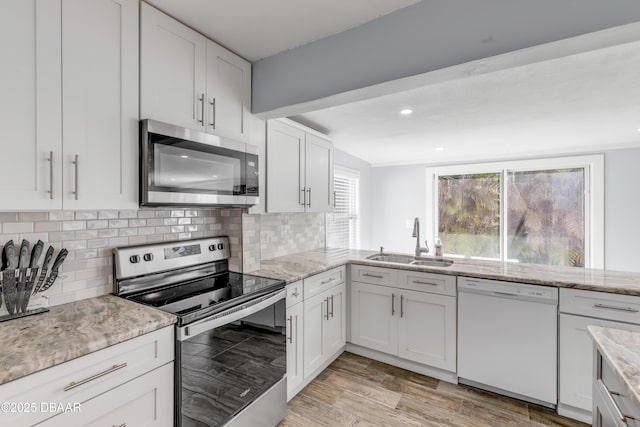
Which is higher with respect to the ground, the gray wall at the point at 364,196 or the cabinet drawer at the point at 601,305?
→ the gray wall at the point at 364,196

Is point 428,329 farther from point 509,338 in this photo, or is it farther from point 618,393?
point 618,393

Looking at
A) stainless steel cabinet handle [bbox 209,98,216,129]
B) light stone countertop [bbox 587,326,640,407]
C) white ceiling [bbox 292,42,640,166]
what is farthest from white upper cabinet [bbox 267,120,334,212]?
light stone countertop [bbox 587,326,640,407]

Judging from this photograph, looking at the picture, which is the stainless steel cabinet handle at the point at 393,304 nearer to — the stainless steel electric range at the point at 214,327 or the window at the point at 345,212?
the stainless steel electric range at the point at 214,327

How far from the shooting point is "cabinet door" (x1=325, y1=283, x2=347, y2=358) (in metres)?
2.56

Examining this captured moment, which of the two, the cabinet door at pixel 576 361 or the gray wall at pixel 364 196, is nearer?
the cabinet door at pixel 576 361

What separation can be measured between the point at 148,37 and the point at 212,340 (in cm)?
158

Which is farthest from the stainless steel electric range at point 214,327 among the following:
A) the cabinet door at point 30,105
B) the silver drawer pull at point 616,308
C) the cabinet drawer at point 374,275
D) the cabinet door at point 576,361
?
the silver drawer pull at point 616,308

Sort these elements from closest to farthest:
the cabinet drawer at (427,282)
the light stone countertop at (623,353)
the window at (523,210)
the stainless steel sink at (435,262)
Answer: the light stone countertop at (623,353), the cabinet drawer at (427,282), the stainless steel sink at (435,262), the window at (523,210)

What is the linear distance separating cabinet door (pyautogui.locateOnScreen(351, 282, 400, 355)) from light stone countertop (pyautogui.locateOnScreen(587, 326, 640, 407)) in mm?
1488

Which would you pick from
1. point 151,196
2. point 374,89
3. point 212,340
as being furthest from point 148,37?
point 212,340

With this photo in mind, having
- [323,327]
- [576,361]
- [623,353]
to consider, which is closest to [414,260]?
[323,327]

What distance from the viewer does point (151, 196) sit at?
1493 mm

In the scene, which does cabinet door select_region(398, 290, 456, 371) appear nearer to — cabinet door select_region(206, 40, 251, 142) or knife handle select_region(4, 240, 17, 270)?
cabinet door select_region(206, 40, 251, 142)

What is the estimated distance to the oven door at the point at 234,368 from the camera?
4.47 ft
